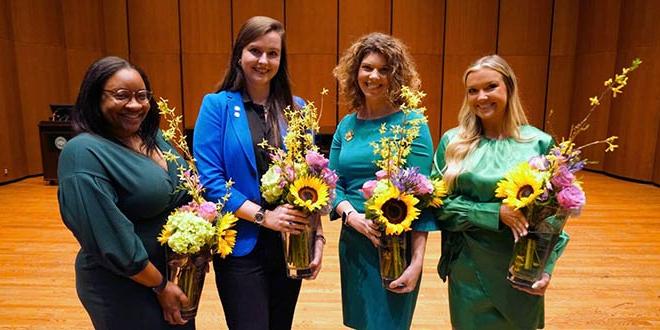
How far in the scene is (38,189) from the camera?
636cm

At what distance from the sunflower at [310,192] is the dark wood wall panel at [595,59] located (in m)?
7.78

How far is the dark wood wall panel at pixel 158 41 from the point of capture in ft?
27.5

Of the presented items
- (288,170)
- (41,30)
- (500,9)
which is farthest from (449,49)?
(288,170)

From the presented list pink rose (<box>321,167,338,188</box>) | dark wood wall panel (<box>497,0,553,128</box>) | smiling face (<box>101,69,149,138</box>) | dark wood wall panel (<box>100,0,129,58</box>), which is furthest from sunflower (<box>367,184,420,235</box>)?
dark wood wall panel (<box>100,0,129,58</box>)

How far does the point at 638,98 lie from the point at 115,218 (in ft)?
26.5

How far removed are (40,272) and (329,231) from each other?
260 centimetres

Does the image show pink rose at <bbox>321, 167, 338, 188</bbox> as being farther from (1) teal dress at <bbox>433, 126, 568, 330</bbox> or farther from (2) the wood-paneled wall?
(2) the wood-paneled wall

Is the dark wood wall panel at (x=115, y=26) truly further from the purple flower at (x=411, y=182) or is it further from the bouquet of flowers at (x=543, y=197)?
the bouquet of flowers at (x=543, y=197)

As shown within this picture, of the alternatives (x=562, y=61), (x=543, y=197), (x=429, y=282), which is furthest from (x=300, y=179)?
(x=562, y=61)

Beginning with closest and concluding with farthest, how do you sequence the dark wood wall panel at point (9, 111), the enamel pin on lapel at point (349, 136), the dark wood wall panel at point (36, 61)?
the enamel pin on lapel at point (349, 136) < the dark wood wall panel at point (9, 111) < the dark wood wall panel at point (36, 61)

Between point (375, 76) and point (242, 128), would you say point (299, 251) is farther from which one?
point (375, 76)

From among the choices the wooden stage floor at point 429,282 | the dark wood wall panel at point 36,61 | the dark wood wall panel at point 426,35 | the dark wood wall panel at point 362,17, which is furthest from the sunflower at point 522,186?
the dark wood wall panel at point 36,61

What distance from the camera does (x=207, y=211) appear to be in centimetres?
125

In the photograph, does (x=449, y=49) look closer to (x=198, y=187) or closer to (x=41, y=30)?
(x=41, y=30)
